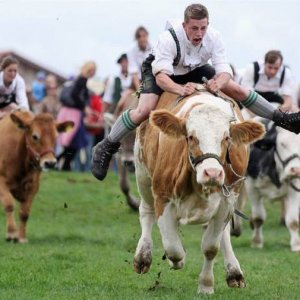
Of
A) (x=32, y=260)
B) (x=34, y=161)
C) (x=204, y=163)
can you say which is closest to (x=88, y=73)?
(x=34, y=161)

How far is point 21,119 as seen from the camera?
1384 centimetres

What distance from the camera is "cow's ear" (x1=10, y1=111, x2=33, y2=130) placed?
13804mm

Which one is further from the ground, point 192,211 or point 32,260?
point 192,211

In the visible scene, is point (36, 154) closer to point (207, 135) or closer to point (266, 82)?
point (266, 82)

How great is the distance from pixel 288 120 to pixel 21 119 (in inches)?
211

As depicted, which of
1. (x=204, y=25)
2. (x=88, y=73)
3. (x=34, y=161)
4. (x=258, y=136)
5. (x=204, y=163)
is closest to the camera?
(x=204, y=163)

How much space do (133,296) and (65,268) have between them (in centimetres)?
223

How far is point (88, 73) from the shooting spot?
20422 millimetres

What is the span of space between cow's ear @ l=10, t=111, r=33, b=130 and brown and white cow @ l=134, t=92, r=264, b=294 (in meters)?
5.11

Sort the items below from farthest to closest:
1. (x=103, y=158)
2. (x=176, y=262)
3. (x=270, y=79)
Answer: (x=270, y=79) < (x=103, y=158) < (x=176, y=262)

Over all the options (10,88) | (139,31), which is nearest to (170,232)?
(10,88)

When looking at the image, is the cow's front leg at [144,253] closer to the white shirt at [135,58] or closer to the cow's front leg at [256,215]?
the cow's front leg at [256,215]

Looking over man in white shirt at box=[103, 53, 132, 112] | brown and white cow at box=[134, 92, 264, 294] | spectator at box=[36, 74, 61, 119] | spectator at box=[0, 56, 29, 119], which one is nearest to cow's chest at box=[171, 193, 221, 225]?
brown and white cow at box=[134, 92, 264, 294]

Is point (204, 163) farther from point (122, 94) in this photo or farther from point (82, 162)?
point (82, 162)
